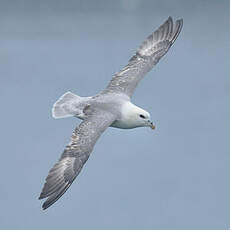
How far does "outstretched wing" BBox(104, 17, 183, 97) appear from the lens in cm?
987

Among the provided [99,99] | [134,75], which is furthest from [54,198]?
[134,75]

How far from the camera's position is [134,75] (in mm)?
10016

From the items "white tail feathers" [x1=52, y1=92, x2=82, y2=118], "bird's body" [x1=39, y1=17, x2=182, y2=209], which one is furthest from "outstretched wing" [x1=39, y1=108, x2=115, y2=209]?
"white tail feathers" [x1=52, y1=92, x2=82, y2=118]

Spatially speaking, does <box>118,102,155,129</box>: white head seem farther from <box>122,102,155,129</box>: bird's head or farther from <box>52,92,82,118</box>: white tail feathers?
<box>52,92,82,118</box>: white tail feathers

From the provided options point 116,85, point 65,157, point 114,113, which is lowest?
point 65,157

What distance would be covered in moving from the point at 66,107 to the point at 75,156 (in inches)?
47.4

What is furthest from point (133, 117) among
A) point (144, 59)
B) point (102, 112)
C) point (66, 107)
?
point (144, 59)

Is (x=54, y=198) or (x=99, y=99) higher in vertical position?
(x=99, y=99)

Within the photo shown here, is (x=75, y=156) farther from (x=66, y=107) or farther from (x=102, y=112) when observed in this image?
(x=66, y=107)

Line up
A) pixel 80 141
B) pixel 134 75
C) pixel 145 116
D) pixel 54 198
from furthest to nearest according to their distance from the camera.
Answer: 1. pixel 134 75
2. pixel 145 116
3. pixel 80 141
4. pixel 54 198

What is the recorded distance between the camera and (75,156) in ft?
28.2

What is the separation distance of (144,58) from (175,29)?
2.20ft

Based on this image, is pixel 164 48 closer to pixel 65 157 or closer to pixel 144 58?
pixel 144 58

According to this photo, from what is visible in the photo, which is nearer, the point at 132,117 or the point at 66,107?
Result: the point at 132,117
